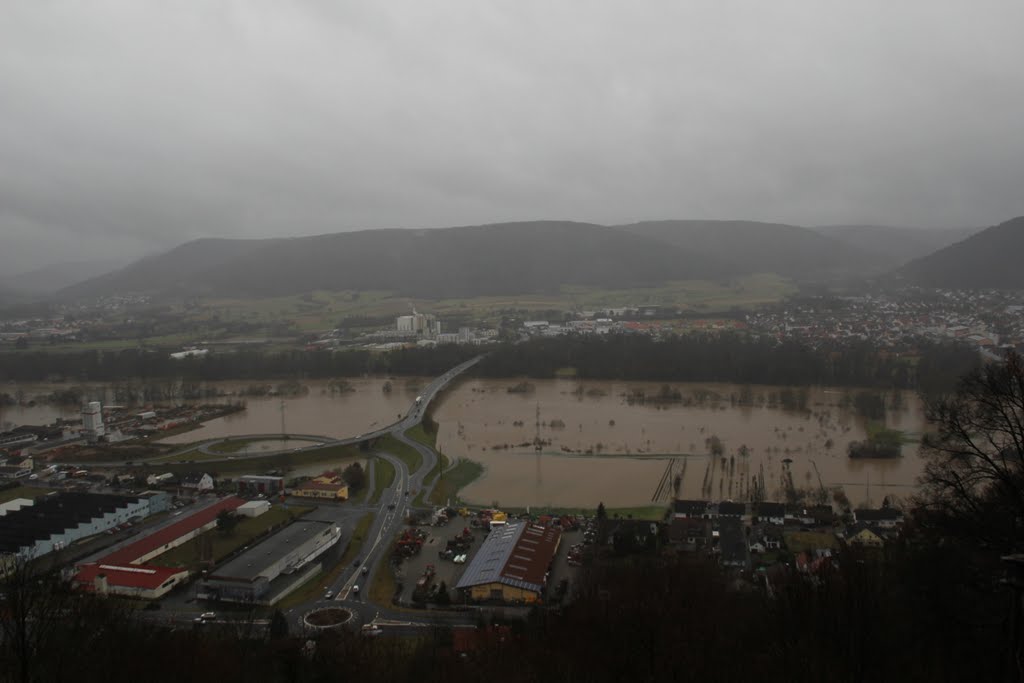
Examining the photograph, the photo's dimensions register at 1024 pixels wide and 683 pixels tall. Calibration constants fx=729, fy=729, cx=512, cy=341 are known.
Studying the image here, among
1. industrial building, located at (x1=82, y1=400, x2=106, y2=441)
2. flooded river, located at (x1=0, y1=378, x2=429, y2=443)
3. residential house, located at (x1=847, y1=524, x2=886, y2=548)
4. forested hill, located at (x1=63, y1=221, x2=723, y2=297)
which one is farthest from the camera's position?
forested hill, located at (x1=63, y1=221, x2=723, y2=297)

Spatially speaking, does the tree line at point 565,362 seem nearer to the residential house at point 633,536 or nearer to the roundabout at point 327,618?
the residential house at point 633,536

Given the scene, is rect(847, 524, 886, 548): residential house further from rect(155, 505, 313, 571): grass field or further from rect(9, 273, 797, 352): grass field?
rect(9, 273, 797, 352): grass field

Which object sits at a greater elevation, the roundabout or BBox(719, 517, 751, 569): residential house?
BBox(719, 517, 751, 569): residential house

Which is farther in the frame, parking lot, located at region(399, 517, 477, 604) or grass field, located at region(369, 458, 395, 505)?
grass field, located at region(369, 458, 395, 505)

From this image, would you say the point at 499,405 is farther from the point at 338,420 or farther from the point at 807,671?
the point at 807,671

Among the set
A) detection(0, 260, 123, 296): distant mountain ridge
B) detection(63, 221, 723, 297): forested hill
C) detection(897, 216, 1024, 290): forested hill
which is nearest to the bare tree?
detection(897, 216, 1024, 290): forested hill

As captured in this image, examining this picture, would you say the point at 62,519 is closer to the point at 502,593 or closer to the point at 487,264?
the point at 502,593
